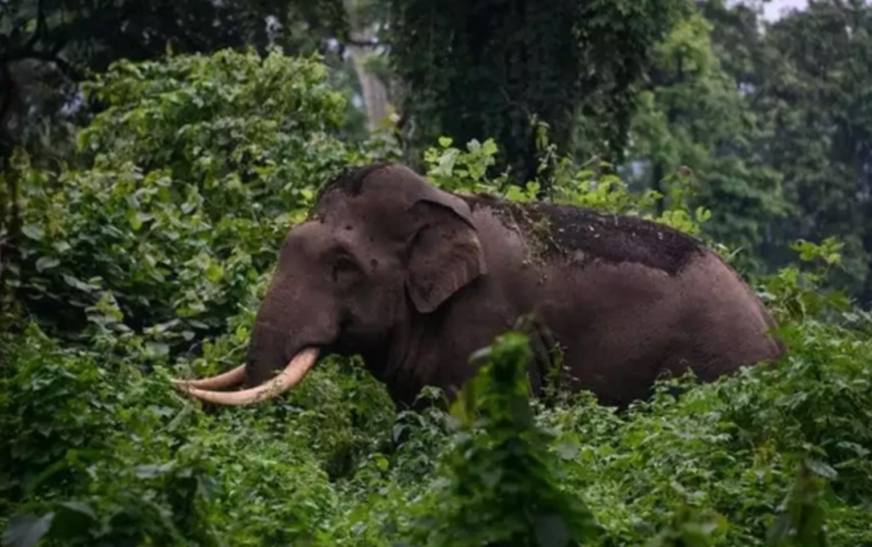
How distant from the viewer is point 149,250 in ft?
39.8

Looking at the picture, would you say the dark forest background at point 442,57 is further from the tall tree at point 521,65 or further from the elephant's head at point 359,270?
the elephant's head at point 359,270

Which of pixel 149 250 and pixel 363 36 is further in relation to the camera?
pixel 363 36

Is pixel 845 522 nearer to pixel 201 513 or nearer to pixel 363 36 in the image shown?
pixel 201 513

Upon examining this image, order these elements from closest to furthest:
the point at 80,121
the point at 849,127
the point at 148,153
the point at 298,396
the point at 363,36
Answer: the point at 298,396, the point at 148,153, the point at 80,121, the point at 363,36, the point at 849,127

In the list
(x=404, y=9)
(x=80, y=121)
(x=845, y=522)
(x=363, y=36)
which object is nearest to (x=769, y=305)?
(x=845, y=522)

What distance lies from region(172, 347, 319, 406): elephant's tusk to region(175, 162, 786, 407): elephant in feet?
0.08

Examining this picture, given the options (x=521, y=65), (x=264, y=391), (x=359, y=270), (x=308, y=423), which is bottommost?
(x=521, y=65)

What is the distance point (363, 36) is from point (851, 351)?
26.2 meters

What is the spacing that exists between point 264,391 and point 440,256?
104cm

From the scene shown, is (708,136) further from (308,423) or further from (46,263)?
(308,423)

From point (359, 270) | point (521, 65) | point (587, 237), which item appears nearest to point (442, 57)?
point (521, 65)

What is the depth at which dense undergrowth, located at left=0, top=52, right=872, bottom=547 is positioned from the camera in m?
5.88

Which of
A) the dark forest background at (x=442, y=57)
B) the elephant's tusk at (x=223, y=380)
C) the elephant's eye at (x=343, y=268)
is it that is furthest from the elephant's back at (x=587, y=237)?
the dark forest background at (x=442, y=57)

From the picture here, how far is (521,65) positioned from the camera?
21578 millimetres
